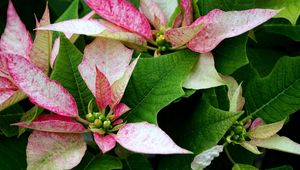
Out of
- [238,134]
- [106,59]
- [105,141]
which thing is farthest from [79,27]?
[238,134]

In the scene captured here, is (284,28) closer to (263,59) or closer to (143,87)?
(263,59)

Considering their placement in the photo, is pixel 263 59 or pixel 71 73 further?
pixel 263 59

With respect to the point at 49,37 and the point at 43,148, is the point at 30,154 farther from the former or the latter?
the point at 49,37

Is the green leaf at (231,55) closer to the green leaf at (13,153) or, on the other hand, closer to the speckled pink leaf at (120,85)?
the speckled pink leaf at (120,85)

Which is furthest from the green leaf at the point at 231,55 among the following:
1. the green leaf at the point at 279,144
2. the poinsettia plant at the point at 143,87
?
the green leaf at the point at 279,144

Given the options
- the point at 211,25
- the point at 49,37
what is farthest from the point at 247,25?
the point at 49,37

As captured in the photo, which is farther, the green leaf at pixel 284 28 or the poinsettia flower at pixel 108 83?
the green leaf at pixel 284 28

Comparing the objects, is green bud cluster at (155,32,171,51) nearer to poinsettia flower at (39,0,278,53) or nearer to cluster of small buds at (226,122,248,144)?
poinsettia flower at (39,0,278,53)

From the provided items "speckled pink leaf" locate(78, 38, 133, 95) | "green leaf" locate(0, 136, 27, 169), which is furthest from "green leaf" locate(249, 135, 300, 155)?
"green leaf" locate(0, 136, 27, 169)
